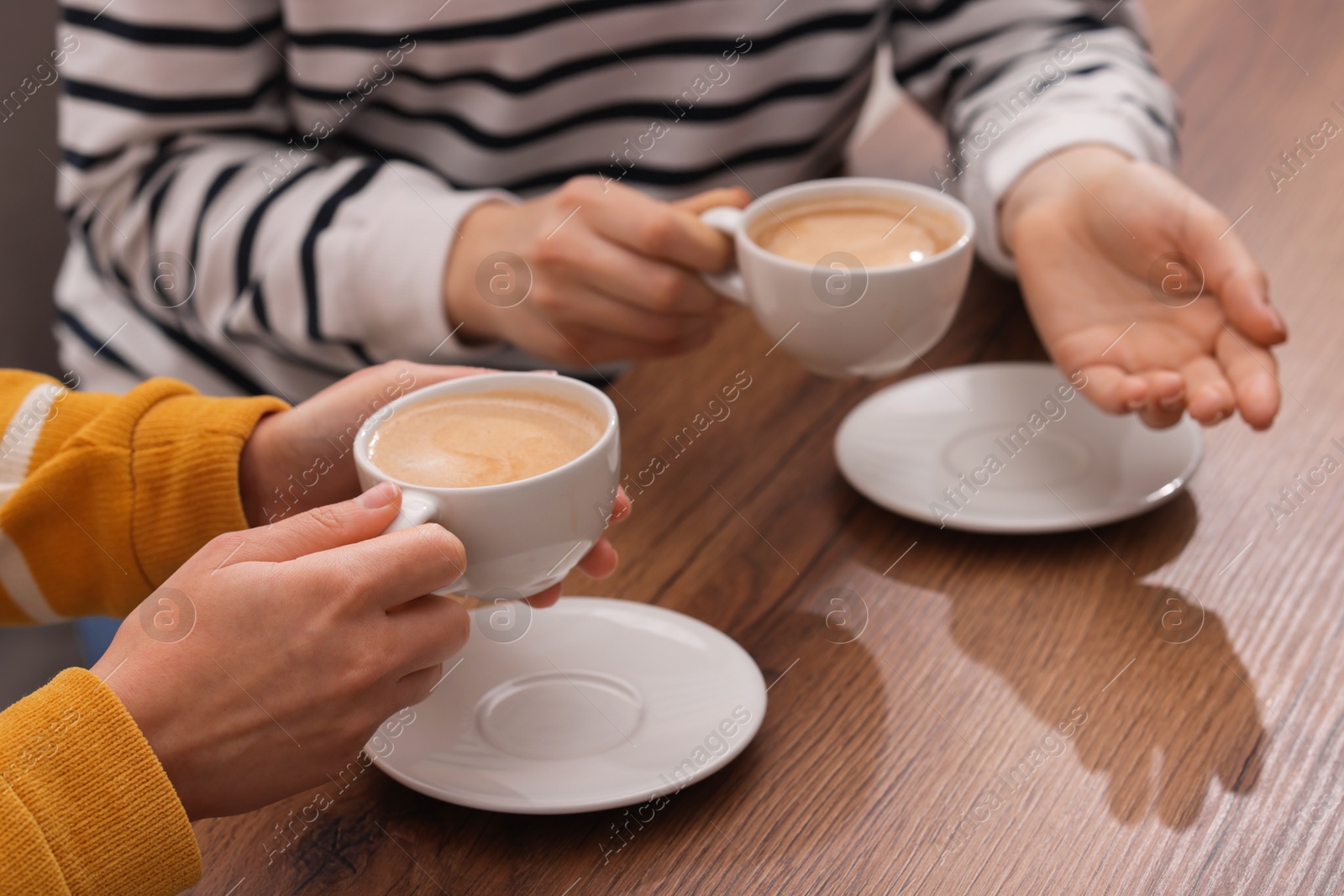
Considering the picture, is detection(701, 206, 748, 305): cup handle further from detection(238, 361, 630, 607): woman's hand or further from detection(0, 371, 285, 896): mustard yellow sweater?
detection(0, 371, 285, 896): mustard yellow sweater

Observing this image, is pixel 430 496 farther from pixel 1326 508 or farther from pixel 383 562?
pixel 1326 508

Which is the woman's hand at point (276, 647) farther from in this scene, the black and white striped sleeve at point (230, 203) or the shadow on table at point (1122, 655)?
the black and white striped sleeve at point (230, 203)

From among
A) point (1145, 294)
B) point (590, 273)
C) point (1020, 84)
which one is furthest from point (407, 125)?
point (1145, 294)

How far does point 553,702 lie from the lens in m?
0.67

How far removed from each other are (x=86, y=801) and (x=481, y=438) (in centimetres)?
27

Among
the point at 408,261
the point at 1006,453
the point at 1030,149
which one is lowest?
the point at 1006,453

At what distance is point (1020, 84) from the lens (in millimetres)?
1206

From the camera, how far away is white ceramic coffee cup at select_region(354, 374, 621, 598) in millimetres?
570

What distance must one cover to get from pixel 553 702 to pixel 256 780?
0.56 ft

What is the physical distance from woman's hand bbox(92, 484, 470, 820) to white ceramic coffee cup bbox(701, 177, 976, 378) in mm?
377

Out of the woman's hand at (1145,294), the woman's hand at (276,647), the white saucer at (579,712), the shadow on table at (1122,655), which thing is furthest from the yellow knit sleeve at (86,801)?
the woman's hand at (1145,294)

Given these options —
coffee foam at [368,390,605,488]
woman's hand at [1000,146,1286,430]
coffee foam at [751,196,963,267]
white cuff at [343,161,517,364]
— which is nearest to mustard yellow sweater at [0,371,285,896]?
coffee foam at [368,390,605,488]

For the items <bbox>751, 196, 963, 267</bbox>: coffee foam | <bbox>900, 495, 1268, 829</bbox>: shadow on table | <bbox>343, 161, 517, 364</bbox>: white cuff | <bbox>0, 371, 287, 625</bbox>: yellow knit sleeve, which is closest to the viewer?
<bbox>900, 495, 1268, 829</bbox>: shadow on table

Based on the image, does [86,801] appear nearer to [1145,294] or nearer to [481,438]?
[481,438]
